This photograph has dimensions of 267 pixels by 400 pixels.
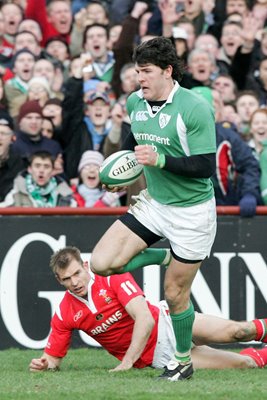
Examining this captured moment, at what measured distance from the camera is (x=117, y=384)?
7168mm

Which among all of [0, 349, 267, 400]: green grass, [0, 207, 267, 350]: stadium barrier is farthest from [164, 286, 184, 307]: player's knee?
[0, 207, 267, 350]: stadium barrier

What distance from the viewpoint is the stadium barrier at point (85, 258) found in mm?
9852

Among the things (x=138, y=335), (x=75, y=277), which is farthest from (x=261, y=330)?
(x=75, y=277)

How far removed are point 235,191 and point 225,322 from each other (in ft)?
7.44

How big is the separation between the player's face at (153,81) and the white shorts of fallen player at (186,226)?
2.39 ft

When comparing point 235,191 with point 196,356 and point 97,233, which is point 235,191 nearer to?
point 97,233

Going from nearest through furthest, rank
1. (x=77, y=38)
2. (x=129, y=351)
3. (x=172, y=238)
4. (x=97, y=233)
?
(x=172, y=238) → (x=129, y=351) → (x=97, y=233) → (x=77, y=38)

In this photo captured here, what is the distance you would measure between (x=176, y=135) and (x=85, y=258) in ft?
9.96

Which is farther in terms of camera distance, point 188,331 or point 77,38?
point 77,38

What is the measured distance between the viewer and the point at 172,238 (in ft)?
24.1

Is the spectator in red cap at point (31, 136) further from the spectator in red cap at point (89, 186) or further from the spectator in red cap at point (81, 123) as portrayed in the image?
the spectator in red cap at point (89, 186)

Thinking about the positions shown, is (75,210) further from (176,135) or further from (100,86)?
(176,135)

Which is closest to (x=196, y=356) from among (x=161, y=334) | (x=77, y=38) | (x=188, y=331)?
(x=161, y=334)

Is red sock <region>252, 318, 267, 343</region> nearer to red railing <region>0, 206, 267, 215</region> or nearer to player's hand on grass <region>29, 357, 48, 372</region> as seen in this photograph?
player's hand on grass <region>29, 357, 48, 372</region>
